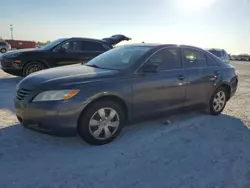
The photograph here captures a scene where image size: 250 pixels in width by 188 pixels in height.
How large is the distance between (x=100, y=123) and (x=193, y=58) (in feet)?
8.31

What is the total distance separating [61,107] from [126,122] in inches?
46.5

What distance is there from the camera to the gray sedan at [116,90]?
3854mm

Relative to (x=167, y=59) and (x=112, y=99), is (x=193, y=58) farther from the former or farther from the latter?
(x=112, y=99)

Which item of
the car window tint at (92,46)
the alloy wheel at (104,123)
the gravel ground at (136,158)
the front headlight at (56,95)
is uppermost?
the car window tint at (92,46)

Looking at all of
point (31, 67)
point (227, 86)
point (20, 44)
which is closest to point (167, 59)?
point (227, 86)

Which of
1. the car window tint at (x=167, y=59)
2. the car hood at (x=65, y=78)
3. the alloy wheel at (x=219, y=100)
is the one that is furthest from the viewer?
the alloy wheel at (x=219, y=100)

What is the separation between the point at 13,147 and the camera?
3945 mm

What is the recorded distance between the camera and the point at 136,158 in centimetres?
379

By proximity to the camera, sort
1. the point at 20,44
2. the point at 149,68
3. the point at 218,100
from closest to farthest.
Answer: the point at 149,68 < the point at 218,100 < the point at 20,44

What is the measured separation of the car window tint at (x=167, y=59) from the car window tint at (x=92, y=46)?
18.5ft

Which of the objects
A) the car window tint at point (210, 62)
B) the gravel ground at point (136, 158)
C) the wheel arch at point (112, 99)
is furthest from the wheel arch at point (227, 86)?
the wheel arch at point (112, 99)

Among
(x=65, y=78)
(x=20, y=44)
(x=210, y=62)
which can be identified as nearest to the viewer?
(x=65, y=78)

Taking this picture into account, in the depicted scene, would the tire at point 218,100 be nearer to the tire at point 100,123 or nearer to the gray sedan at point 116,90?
the gray sedan at point 116,90

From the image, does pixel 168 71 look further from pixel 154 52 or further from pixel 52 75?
pixel 52 75
